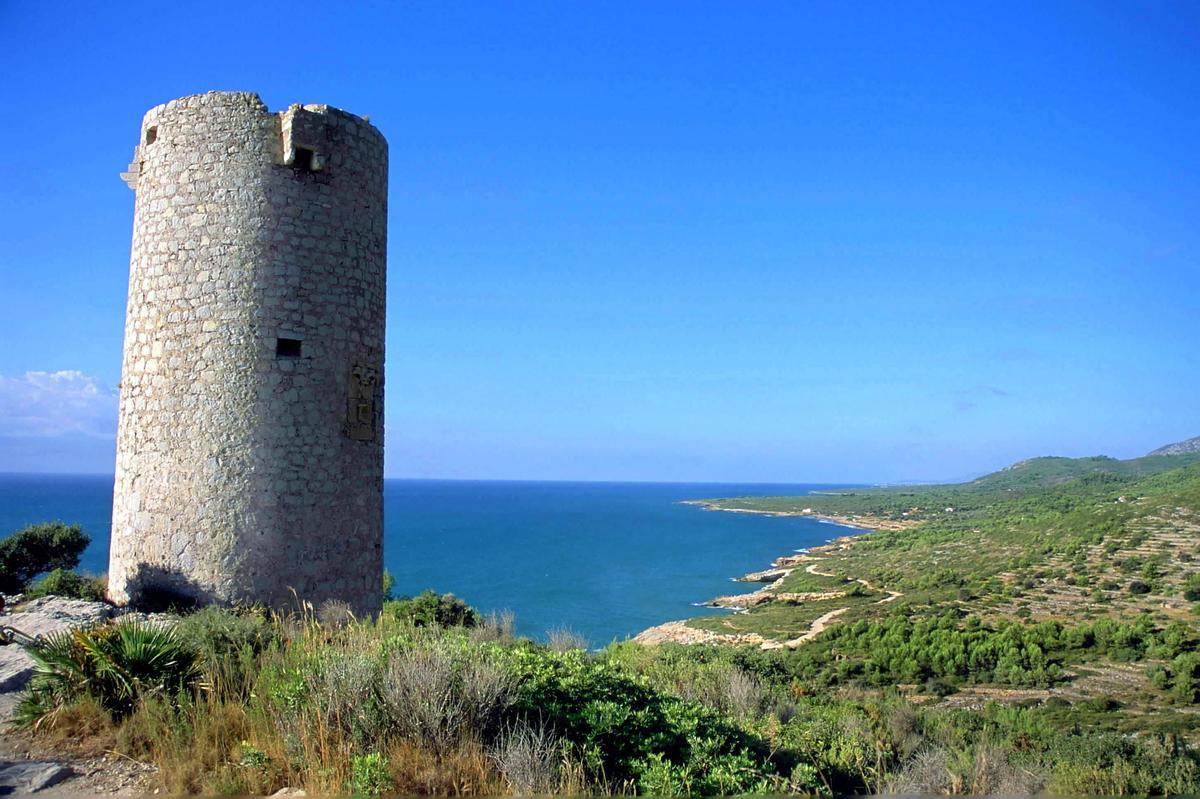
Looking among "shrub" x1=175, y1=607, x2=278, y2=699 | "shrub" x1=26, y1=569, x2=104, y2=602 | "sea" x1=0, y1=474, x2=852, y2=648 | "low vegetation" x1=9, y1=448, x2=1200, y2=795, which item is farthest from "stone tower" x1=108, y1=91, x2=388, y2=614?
"sea" x1=0, y1=474, x2=852, y2=648

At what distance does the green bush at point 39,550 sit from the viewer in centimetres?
1889

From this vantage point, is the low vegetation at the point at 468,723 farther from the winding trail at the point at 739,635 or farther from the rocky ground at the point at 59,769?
the winding trail at the point at 739,635

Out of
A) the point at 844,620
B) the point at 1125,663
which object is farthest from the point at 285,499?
the point at 844,620

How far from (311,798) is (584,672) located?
2240 mm

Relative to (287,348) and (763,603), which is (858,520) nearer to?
(763,603)

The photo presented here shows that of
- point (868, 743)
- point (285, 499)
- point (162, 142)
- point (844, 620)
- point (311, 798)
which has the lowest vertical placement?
point (844, 620)

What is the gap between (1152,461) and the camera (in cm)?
13512

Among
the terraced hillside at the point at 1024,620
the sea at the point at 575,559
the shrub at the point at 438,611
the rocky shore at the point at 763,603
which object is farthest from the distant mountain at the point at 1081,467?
the shrub at the point at 438,611

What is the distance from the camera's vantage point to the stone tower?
7887 mm

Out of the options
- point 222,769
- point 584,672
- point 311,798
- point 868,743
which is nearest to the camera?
point 311,798

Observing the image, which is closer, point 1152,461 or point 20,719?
point 20,719

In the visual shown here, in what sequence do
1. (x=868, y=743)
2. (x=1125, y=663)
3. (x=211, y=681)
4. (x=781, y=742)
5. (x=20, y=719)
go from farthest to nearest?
(x=1125, y=663)
(x=868, y=743)
(x=781, y=742)
(x=211, y=681)
(x=20, y=719)

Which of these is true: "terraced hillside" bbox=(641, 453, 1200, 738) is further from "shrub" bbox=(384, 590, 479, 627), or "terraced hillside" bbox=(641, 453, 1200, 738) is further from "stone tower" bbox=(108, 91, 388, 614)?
"stone tower" bbox=(108, 91, 388, 614)

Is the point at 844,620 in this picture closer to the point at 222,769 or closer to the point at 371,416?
the point at 371,416
